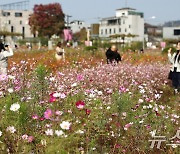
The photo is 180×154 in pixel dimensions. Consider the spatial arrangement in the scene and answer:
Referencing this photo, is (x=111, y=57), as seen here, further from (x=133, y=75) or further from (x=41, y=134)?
(x=41, y=134)

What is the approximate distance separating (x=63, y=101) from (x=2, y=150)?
1168mm

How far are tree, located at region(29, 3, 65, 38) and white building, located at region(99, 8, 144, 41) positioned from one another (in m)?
24.5

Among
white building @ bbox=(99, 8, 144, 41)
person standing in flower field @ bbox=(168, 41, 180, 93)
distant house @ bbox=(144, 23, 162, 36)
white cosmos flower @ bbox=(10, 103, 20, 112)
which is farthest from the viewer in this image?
distant house @ bbox=(144, 23, 162, 36)

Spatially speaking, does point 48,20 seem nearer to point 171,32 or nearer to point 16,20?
point 16,20

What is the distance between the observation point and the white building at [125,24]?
304 ft

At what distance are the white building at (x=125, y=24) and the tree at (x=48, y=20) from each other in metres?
24.5

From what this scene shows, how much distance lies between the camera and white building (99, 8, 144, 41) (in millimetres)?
92688

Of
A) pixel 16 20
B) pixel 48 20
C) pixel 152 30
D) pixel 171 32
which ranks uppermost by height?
pixel 16 20

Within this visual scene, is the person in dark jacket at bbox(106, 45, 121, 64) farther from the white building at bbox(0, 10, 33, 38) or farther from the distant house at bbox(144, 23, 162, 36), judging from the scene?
the distant house at bbox(144, 23, 162, 36)

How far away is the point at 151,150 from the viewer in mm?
4613

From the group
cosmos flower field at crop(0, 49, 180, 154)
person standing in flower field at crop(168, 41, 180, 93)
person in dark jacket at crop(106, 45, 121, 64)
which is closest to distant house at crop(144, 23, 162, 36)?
person in dark jacket at crop(106, 45, 121, 64)

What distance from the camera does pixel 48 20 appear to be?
6844cm

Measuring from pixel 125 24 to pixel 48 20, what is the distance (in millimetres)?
28594

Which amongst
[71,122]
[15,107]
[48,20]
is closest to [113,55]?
[71,122]
